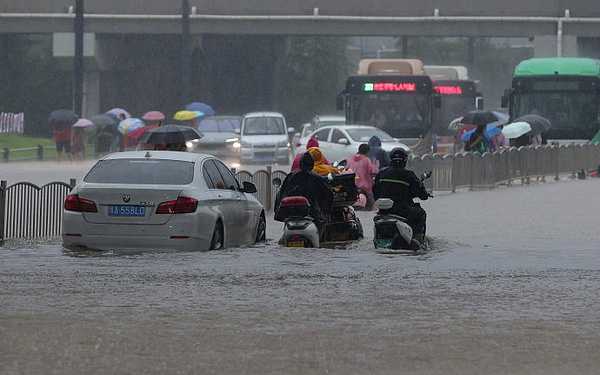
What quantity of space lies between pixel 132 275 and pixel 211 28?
1936 inches

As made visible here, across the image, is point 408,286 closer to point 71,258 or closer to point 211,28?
point 71,258

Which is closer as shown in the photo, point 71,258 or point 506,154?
point 71,258

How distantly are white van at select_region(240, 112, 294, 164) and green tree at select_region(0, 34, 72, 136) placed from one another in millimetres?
33923

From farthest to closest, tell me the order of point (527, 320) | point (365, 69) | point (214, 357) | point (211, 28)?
1. point (211, 28)
2. point (365, 69)
3. point (527, 320)
4. point (214, 357)

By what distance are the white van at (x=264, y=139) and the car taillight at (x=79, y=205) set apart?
96.7ft

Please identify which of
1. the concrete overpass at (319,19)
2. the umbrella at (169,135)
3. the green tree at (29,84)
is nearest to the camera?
the umbrella at (169,135)

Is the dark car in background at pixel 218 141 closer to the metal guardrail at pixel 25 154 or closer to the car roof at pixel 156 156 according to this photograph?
the metal guardrail at pixel 25 154

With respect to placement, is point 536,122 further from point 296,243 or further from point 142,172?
point 142,172

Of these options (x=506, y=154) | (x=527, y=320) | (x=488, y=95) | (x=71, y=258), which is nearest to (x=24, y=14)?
(x=506, y=154)

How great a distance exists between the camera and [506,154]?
109ft

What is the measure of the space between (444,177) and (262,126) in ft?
51.5

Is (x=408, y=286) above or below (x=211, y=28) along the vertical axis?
below

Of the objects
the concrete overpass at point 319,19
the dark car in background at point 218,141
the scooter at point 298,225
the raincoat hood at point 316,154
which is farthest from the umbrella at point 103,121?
the scooter at point 298,225

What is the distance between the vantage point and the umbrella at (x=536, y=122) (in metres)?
36.6
